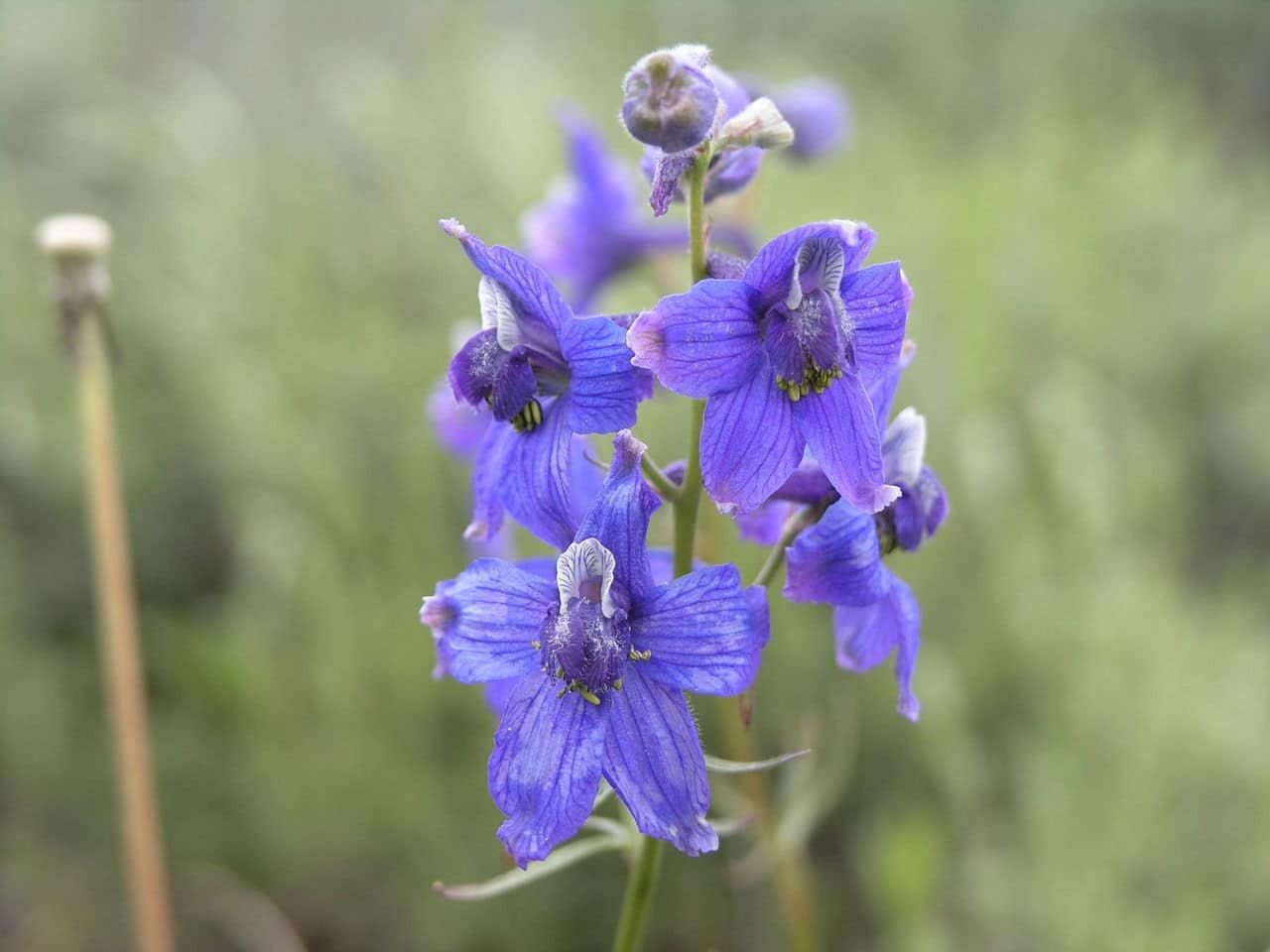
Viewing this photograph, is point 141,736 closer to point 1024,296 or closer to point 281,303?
point 281,303

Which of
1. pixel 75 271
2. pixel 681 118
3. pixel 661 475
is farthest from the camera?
pixel 75 271

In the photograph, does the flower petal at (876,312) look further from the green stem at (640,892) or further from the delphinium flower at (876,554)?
the green stem at (640,892)

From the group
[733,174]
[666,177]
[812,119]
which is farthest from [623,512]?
[812,119]

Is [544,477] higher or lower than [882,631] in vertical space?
higher

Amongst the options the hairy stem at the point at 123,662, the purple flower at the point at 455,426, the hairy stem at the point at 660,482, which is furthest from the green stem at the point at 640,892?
the hairy stem at the point at 123,662

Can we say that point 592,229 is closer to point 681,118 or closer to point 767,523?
point 767,523

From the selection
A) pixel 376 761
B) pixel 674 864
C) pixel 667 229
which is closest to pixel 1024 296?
pixel 667 229
